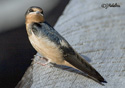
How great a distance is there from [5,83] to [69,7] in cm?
92

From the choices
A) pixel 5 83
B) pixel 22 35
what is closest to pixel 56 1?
pixel 22 35

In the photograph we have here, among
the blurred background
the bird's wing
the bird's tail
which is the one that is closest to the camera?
the bird's tail

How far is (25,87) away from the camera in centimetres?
130

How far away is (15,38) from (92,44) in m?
1.83

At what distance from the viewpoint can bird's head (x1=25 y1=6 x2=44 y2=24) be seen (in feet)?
5.19

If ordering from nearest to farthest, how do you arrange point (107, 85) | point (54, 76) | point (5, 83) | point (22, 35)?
point (107, 85) → point (54, 76) → point (5, 83) → point (22, 35)

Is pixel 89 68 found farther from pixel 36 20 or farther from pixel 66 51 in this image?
pixel 36 20

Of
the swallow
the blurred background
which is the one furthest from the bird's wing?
the blurred background

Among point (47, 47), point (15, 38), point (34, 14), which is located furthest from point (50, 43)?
point (15, 38)

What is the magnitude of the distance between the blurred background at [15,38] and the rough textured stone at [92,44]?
92 cm

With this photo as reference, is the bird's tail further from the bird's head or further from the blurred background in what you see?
the blurred background

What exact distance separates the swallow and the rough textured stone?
5 centimetres

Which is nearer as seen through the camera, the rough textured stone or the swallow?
the rough textured stone

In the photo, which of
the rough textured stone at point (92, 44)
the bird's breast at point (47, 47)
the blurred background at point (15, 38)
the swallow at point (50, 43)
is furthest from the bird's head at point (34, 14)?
the blurred background at point (15, 38)
